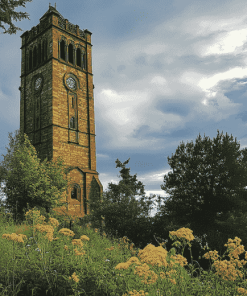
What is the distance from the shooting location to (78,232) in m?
10.7

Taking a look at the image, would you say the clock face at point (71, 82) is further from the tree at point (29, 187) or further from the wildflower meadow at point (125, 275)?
the wildflower meadow at point (125, 275)

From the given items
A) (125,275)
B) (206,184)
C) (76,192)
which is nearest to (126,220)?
(206,184)

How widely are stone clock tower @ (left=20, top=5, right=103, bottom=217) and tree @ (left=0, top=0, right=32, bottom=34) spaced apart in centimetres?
1566

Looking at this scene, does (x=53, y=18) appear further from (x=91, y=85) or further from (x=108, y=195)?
(x=108, y=195)

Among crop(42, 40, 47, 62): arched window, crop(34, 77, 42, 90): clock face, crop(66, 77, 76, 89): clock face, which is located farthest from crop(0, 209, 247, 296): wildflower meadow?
crop(42, 40, 47, 62): arched window

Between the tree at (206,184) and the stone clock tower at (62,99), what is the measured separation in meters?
13.1

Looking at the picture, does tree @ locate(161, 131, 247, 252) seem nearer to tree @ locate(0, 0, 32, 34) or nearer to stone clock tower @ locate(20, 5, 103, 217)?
tree @ locate(0, 0, 32, 34)

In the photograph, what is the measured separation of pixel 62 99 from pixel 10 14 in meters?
17.7

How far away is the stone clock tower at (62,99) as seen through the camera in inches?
1066

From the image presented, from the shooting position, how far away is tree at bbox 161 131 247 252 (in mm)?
14320

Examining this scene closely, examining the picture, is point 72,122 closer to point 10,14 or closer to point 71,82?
point 71,82

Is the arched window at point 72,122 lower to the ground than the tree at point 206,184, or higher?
higher

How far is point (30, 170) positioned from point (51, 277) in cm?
1536

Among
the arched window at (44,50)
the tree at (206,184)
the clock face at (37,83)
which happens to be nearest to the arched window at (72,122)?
the clock face at (37,83)
